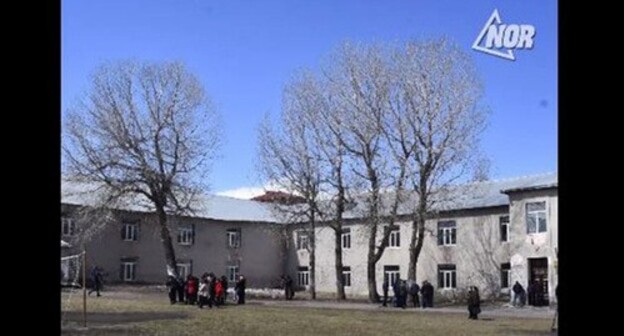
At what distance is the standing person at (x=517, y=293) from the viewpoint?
24.5 m

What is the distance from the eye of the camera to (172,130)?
23.3 m

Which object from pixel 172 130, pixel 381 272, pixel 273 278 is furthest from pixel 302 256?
pixel 172 130

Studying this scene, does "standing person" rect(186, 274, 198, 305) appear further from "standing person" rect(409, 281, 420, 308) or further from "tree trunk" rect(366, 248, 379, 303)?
"standing person" rect(409, 281, 420, 308)

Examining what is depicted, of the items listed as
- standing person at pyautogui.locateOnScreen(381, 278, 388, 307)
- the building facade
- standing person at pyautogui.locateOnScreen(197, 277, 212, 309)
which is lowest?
standing person at pyautogui.locateOnScreen(381, 278, 388, 307)

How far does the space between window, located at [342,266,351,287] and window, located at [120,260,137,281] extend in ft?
23.8

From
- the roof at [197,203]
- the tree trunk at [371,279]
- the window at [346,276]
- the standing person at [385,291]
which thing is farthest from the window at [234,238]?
the standing person at [385,291]

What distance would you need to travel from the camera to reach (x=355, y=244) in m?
25.6

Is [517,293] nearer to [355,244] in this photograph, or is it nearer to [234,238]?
[355,244]

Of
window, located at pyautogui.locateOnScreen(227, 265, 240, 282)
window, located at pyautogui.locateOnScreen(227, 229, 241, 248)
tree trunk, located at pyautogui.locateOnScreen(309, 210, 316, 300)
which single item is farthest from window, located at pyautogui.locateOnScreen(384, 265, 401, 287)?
window, located at pyautogui.locateOnScreen(227, 265, 240, 282)

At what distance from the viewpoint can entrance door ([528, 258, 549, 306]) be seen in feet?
78.4

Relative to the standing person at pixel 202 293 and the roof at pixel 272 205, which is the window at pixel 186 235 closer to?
the roof at pixel 272 205

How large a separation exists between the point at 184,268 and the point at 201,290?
9.18ft
